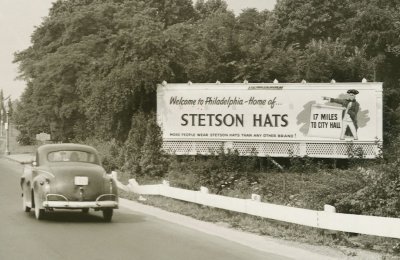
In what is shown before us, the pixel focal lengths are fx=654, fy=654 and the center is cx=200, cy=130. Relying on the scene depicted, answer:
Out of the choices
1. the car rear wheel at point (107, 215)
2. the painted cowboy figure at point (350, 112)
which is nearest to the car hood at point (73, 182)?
the car rear wheel at point (107, 215)

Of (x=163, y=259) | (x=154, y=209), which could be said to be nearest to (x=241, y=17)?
(x=154, y=209)

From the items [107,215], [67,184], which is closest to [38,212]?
[67,184]

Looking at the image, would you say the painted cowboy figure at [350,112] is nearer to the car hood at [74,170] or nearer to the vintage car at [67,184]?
the vintage car at [67,184]

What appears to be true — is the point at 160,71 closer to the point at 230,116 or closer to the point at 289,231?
the point at 230,116

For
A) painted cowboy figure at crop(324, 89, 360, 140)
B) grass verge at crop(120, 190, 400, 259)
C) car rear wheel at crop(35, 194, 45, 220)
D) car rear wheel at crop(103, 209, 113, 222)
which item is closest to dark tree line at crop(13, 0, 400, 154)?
painted cowboy figure at crop(324, 89, 360, 140)

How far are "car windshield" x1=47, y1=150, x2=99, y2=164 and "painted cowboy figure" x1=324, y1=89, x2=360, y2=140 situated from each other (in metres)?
14.9

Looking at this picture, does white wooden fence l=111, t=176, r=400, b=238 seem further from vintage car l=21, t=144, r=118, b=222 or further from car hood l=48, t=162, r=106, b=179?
car hood l=48, t=162, r=106, b=179

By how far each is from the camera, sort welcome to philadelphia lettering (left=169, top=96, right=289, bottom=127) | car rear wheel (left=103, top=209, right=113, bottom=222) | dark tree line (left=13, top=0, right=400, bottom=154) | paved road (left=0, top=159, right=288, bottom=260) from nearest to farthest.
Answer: paved road (left=0, top=159, right=288, bottom=260) → car rear wheel (left=103, top=209, right=113, bottom=222) → welcome to philadelphia lettering (left=169, top=96, right=289, bottom=127) → dark tree line (left=13, top=0, right=400, bottom=154)

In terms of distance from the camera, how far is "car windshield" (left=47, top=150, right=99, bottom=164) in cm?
1617

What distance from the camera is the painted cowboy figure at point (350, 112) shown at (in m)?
28.3

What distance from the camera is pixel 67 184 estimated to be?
14.8 meters

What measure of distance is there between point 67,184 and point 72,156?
163cm

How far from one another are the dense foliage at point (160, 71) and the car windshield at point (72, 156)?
6.02 meters

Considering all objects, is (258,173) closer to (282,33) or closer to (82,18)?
(82,18)
